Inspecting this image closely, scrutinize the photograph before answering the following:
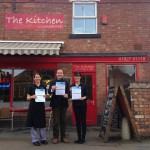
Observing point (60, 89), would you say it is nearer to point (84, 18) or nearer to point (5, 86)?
point (5, 86)

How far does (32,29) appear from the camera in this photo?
13.2 meters

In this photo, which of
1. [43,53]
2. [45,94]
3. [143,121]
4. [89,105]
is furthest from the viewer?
[89,105]

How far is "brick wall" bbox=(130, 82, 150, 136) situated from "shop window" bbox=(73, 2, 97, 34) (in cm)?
462

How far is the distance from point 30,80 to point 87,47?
8.70 ft

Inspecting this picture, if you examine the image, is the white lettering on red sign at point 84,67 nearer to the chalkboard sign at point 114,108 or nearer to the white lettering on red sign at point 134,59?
the white lettering on red sign at point 134,59

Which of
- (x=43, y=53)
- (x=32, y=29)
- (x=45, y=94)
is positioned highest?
(x=32, y=29)

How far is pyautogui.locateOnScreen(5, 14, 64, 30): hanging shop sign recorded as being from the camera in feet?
43.3

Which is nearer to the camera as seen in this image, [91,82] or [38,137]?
[38,137]

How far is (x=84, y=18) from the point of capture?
1343cm

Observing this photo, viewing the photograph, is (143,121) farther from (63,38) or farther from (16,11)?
(16,11)

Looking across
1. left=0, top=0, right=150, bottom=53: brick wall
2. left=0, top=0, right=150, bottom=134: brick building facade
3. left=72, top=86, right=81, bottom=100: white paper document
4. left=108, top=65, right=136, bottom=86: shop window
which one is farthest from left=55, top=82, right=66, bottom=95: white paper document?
left=108, top=65, right=136, bottom=86: shop window

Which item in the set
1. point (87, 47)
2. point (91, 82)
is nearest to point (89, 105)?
point (91, 82)

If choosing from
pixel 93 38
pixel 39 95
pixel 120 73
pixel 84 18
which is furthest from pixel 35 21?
pixel 39 95

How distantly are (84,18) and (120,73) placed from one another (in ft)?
8.96
